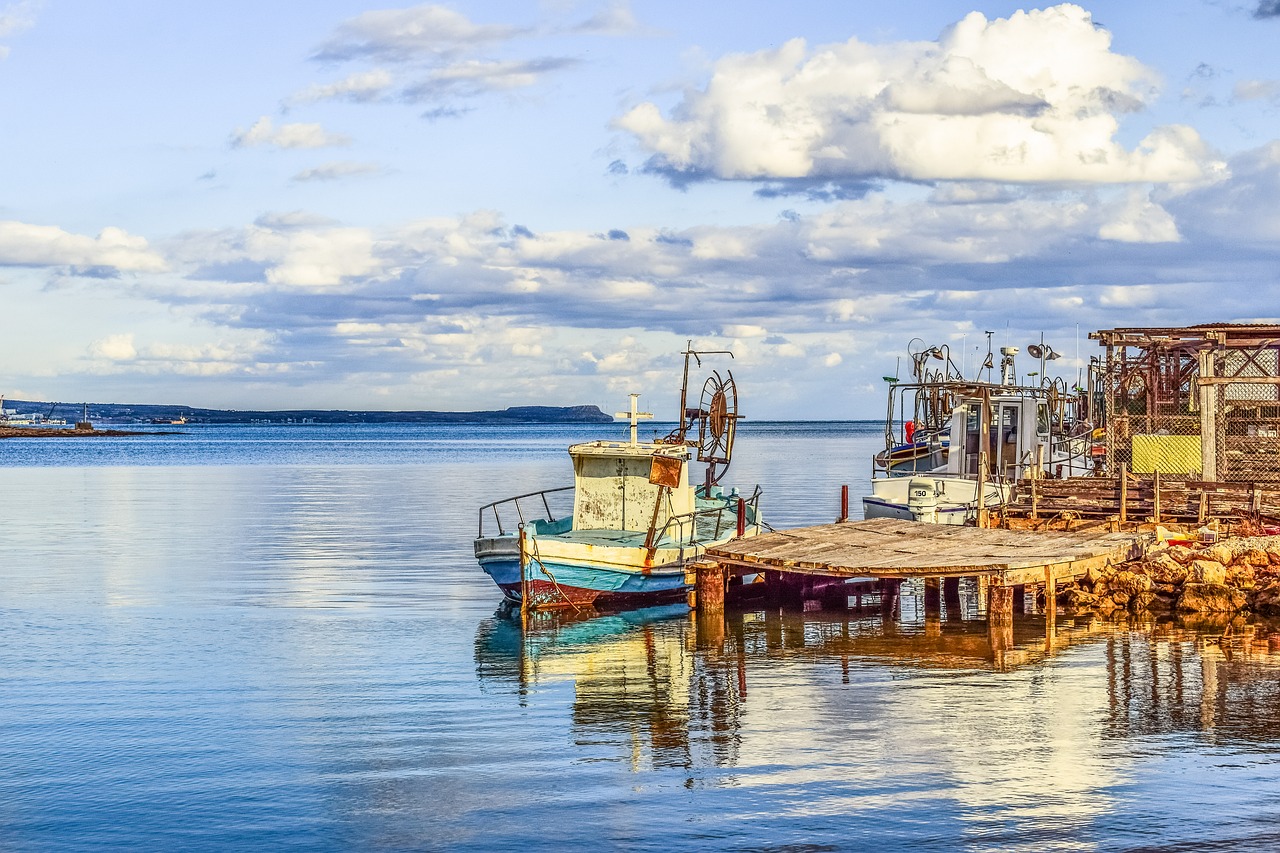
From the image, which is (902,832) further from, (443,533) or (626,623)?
(443,533)

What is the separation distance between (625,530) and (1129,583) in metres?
10.4

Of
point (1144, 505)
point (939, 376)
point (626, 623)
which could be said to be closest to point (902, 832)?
point (626, 623)

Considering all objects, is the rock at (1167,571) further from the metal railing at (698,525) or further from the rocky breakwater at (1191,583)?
the metal railing at (698,525)

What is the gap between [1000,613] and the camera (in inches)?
984

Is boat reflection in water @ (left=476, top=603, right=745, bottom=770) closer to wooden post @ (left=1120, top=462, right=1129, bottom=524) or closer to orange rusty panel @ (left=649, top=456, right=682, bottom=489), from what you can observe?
orange rusty panel @ (left=649, top=456, right=682, bottom=489)

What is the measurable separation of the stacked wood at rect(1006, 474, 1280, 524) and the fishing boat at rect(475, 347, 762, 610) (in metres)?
6.65

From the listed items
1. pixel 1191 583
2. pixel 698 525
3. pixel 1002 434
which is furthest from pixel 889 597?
pixel 1002 434

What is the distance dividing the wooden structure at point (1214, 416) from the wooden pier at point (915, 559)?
4067mm

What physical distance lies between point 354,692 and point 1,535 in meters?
31.5

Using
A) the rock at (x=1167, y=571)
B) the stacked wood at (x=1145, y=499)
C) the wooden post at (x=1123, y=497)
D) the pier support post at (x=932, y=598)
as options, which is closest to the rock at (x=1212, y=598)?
the rock at (x=1167, y=571)

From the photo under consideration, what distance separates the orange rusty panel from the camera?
30.3 metres

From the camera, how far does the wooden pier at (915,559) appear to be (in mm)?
24438

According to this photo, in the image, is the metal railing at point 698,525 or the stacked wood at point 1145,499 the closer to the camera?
the metal railing at point 698,525

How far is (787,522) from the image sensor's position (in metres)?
48.6
